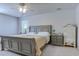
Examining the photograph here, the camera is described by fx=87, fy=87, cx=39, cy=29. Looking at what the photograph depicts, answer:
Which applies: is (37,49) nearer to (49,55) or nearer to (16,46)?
(49,55)

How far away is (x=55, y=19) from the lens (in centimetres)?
188

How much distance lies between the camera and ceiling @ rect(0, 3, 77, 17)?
1671 millimetres

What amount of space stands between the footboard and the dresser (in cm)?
43

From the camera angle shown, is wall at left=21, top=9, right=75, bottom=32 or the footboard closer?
wall at left=21, top=9, right=75, bottom=32

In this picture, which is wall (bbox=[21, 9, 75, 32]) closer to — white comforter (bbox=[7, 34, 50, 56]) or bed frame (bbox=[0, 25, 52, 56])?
bed frame (bbox=[0, 25, 52, 56])

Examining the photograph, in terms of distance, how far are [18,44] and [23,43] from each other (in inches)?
5.1

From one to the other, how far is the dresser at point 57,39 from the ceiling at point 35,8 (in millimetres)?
569

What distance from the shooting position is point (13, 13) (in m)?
1.83

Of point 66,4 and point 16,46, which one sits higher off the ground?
point 66,4

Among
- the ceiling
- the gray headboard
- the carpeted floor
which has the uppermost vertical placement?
the ceiling

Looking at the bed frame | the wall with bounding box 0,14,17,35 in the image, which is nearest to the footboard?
the bed frame

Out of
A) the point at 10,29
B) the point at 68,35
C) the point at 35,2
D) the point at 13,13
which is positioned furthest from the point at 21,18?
the point at 68,35

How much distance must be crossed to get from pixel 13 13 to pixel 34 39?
2.34ft

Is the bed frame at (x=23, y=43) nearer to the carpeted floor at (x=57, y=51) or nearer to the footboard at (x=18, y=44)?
the footboard at (x=18, y=44)
